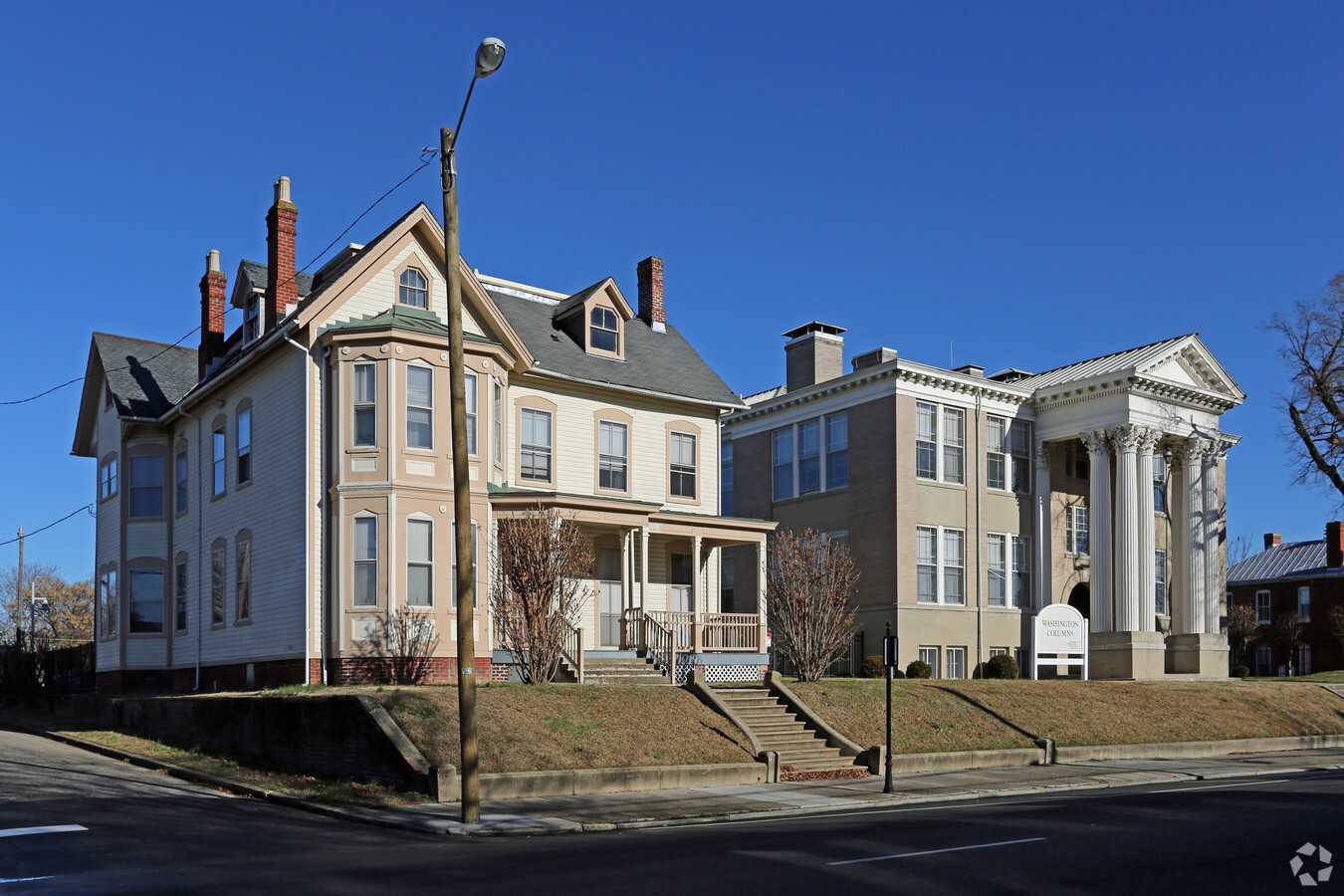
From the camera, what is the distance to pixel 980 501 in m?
41.0

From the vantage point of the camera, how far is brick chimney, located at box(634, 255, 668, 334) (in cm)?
3700

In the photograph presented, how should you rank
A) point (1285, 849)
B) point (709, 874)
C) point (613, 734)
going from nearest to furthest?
1. point (709, 874)
2. point (1285, 849)
3. point (613, 734)

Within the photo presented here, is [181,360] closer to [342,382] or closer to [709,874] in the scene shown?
[342,382]

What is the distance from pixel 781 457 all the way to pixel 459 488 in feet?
93.8

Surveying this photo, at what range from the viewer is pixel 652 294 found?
3725 cm

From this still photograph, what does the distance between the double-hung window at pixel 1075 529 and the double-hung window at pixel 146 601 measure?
30.5 meters

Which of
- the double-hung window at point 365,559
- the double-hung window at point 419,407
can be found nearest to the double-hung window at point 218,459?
the double-hung window at point 365,559

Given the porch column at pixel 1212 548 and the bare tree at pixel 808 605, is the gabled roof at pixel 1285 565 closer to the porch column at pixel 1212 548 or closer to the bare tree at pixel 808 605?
the porch column at pixel 1212 548

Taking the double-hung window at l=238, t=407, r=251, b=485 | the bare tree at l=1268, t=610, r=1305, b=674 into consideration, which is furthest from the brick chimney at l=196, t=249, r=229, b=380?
the bare tree at l=1268, t=610, r=1305, b=674

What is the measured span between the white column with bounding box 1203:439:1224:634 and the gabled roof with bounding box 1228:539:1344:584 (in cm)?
3058

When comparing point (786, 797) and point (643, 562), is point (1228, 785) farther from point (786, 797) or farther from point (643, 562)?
point (643, 562)

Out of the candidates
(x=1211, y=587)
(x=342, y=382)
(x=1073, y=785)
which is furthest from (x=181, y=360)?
(x=1211, y=587)

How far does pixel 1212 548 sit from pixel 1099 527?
7147 mm

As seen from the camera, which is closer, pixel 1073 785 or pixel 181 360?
pixel 1073 785
